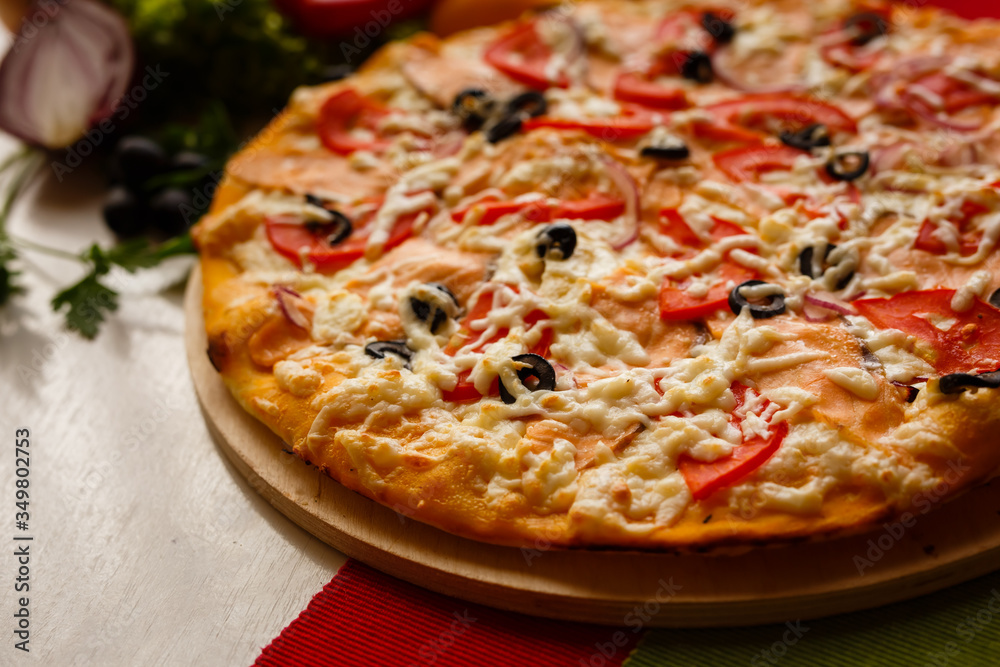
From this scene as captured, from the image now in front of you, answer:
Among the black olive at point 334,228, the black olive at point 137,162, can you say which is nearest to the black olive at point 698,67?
the black olive at point 334,228

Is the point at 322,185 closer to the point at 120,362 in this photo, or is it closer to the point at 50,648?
the point at 120,362

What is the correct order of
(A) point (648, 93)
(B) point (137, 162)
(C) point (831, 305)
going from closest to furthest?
(C) point (831, 305)
(A) point (648, 93)
(B) point (137, 162)

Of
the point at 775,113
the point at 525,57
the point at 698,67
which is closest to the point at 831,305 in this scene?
the point at 775,113

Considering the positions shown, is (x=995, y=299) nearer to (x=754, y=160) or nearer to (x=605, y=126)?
(x=754, y=160)

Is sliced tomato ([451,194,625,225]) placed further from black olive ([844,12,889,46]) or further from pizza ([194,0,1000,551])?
black olive ([844,12,889,46])

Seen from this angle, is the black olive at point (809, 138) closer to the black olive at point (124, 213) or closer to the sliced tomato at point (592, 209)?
the sliced tomato at point (592, 209)

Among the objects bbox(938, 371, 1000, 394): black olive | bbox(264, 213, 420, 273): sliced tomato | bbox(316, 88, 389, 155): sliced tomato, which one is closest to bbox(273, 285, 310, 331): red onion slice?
bbox(264, 213, 420, 273): sliced tomato
